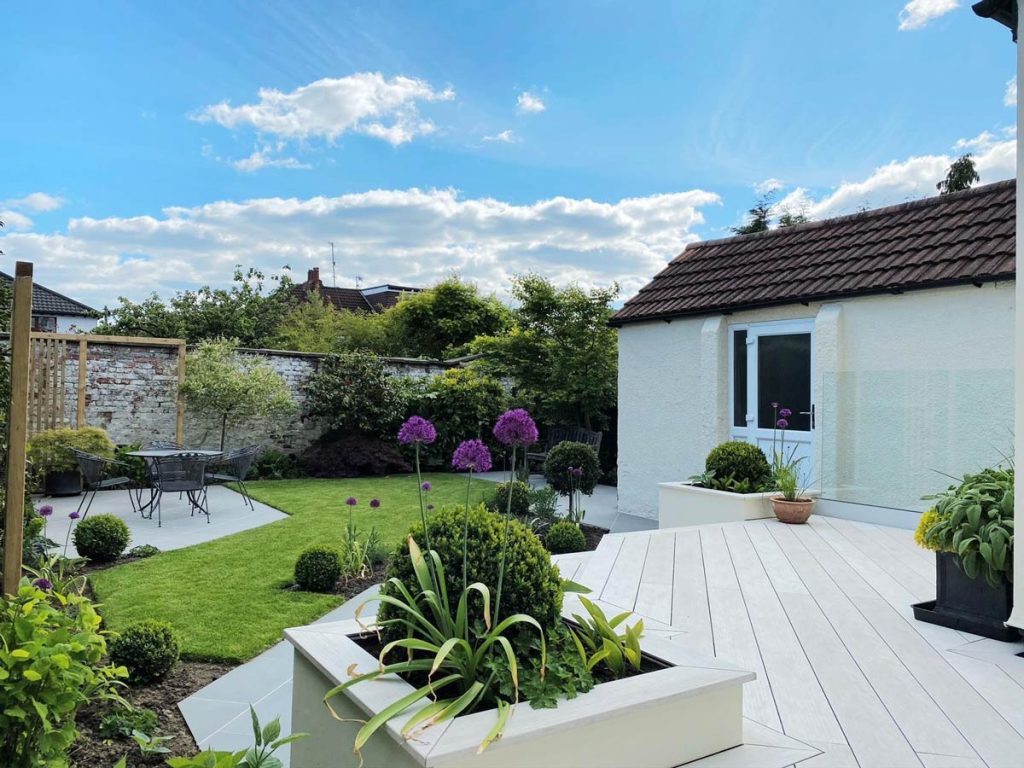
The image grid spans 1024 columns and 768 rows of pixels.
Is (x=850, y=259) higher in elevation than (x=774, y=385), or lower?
higher

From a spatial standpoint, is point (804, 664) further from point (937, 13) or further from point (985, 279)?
point (937, 13)

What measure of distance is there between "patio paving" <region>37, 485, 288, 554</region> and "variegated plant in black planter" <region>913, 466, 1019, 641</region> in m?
6.67

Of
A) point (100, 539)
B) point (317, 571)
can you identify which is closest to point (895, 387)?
point (317, 571)

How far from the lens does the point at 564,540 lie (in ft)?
20.9

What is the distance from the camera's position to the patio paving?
7.37m

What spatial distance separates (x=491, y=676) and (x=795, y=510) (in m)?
5.18

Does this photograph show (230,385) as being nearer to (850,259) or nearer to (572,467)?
(572,467)

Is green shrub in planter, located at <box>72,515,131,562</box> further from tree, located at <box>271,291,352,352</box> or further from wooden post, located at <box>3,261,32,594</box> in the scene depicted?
tree, located at <box>271,291,352,352</box>

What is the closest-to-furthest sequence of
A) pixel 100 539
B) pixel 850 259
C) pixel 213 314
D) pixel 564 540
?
pixel 100 539, pixel 564 540, pixel 850 259, pixel 213 314

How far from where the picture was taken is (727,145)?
9602 mm

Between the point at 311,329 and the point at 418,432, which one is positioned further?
the point at 311,329

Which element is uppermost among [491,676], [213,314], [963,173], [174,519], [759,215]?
[963,173]

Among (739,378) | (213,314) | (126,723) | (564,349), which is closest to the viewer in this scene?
(126,723)

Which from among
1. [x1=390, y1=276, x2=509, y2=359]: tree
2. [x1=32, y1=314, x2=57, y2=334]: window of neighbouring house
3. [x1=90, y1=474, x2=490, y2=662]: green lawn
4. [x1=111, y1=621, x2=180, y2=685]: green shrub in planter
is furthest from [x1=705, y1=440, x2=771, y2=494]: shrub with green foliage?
[x1=32, y1=314, x2=57, y2=334]: window of neighbouring house
